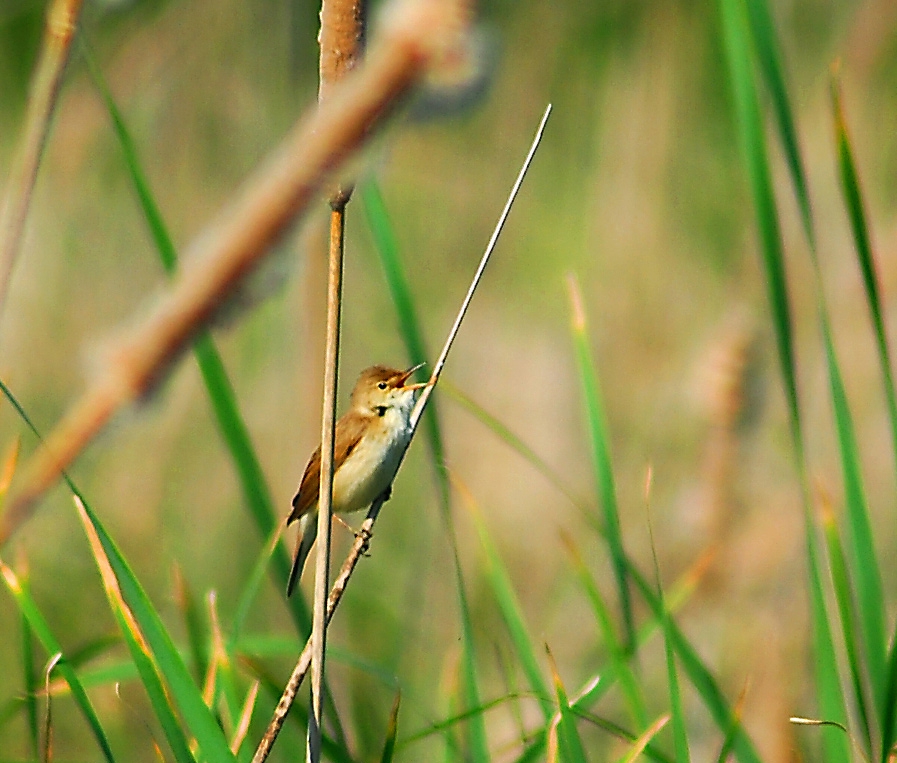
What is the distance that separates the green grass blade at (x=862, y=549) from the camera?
3.14 ft

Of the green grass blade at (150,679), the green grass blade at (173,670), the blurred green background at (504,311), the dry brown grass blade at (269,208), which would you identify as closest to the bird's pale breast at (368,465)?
the blurred green background at (504,311)

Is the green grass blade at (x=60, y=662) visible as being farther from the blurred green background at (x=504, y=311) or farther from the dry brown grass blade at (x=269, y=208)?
the blurred green background at (x=504, y=311)

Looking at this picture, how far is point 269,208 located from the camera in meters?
0.37

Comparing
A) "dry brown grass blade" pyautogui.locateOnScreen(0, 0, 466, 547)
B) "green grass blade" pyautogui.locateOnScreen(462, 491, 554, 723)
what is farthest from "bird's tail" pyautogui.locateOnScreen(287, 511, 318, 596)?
"dry brown grass blade" pyautogui.locateOnScreen(0, 0, 466, 547)

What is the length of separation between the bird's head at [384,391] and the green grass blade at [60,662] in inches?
46.4

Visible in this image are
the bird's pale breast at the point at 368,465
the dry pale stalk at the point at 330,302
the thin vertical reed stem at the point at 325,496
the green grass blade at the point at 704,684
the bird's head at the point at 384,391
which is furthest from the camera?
the bird's head at the point at 384,391

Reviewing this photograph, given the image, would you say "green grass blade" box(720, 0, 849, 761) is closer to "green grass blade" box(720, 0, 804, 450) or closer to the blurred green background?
"green grass blade" box(720, 0, 804, 450)

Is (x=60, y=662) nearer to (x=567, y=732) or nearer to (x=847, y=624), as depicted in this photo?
(x=567, y=732)

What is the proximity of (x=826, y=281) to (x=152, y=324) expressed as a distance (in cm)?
233

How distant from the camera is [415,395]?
2164 mm

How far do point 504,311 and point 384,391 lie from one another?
1044 mm

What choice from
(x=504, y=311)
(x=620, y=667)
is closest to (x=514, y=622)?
(x=620, y=667)

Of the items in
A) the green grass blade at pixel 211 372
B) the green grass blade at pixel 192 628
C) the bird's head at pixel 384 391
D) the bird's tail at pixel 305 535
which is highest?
the green grass blade at pixel 211 372

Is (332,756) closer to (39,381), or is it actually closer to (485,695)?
(485,695)
